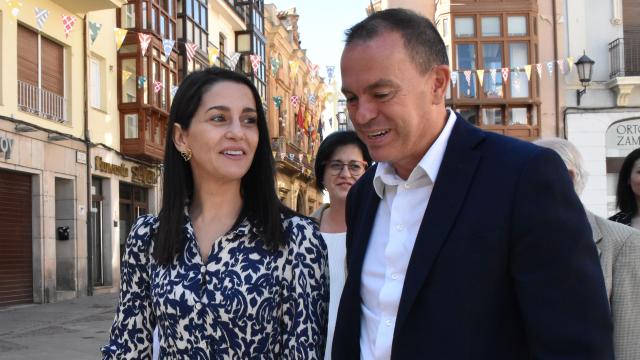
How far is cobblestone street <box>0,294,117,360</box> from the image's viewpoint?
9594 millimetres

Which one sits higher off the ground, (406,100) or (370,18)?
(370,18)

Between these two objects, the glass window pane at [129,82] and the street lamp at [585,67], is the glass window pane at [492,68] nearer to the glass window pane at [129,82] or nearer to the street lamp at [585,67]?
the street lamp at [585,67]

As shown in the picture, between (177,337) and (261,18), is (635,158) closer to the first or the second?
(177,337)

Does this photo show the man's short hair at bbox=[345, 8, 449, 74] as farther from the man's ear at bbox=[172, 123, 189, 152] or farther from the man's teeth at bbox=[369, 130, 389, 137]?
the man's ear at bbox=[172, 123, 189, 152]

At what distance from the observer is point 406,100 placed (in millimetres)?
2117

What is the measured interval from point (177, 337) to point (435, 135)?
1.30 metres

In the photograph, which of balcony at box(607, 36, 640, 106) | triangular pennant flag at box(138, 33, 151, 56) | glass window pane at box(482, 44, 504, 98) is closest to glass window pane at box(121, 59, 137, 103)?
triangular pennant flag at box(138, 33, 151, 56)

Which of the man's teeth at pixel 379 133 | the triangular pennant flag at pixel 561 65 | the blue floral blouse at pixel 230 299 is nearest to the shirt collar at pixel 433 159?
the man's teeth at pixel 379 133

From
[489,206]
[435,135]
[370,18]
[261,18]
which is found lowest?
[489,206]

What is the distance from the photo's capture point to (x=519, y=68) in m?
25.4

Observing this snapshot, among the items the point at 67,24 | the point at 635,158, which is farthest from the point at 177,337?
the point at 67,24

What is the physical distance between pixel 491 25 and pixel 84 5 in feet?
48.0

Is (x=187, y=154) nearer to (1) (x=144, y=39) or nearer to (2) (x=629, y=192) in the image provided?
(2) (x=629, y=192)

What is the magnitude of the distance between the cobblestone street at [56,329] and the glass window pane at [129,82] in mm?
7068
